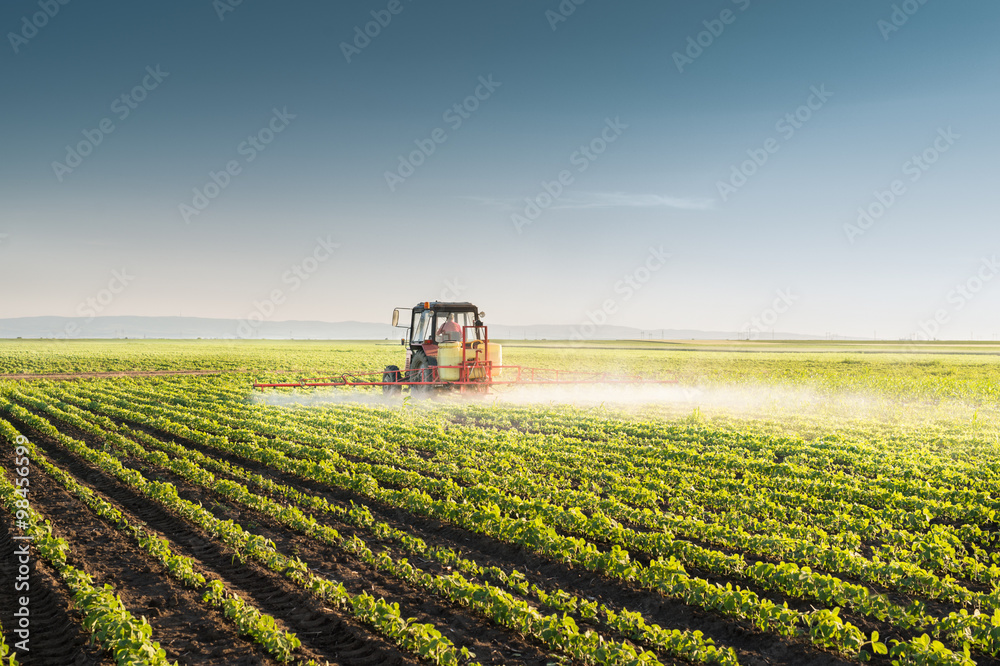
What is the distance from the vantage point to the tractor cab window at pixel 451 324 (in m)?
20.8

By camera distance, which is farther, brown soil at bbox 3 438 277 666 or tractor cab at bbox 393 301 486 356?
tractor cab at bbox 393 301 486 356

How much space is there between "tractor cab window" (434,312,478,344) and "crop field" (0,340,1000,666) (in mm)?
5259

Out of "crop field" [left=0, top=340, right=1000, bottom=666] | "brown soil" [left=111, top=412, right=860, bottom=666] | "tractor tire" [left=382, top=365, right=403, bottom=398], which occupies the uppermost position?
"tractor tire" [left=382, top=365, right=403, bottom=398]

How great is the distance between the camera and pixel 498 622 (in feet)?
18.8

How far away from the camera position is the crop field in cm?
534

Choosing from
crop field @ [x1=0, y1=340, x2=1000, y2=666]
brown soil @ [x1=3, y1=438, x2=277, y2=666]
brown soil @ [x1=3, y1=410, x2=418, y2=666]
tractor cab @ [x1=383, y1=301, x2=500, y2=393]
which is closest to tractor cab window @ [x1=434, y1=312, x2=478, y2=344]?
tractor cab @ [x1=383, y1=301, x2=500, y2=393]

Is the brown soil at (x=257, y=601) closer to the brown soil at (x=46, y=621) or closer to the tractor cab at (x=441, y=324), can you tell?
the brown soil at (x=46, y=621)

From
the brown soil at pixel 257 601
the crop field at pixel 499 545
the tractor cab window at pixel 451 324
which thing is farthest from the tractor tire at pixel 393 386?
the brown soil at pixel 257 601

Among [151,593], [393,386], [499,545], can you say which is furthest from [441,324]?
[151,593]

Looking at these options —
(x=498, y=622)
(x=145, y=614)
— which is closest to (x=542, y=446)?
(x=498, y=622)

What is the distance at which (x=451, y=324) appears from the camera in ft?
68.7

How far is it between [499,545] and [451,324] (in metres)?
13.5

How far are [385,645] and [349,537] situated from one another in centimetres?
295

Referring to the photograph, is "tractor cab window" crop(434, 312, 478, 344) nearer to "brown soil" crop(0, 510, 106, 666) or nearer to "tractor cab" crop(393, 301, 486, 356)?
"tractor cab" crop(393, 301, 486, 356)
